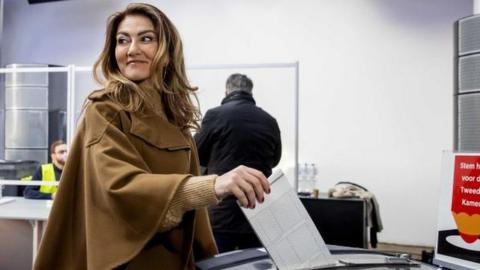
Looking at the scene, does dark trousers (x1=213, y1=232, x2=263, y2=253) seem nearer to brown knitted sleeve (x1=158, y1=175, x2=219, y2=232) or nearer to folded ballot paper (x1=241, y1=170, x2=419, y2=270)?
folded ballot paper (x1=241, y1=170, x2=419, y2=270)

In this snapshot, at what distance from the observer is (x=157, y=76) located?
965 millimetres

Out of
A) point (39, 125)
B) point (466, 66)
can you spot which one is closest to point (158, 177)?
point (466, 66)

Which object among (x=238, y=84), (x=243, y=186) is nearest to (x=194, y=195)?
(x=243, y=186)

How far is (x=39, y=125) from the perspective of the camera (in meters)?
5.20

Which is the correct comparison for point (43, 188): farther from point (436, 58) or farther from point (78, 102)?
point (436, 58)

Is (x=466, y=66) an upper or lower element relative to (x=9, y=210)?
upper

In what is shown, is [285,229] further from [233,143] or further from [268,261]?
[233,143]

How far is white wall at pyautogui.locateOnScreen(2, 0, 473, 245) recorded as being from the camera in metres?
4.58

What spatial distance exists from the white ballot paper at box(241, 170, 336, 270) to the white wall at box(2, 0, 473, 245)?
4.02 metres

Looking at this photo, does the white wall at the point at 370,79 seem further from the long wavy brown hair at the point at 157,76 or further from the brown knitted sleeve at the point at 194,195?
the brown knitted sleeve at the point at 194,195

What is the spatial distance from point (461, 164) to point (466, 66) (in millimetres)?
1249

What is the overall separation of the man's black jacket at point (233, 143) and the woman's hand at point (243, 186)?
1.61 m

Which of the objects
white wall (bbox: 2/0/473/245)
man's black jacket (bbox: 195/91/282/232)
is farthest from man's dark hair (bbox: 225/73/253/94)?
white wall (bbox: 2/0/473/245)

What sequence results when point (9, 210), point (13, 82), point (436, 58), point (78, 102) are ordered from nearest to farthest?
point (9, 210)
point (436, 58)
point (13, 82)
point (78, 102)
